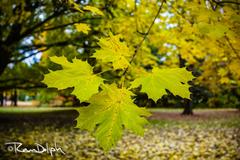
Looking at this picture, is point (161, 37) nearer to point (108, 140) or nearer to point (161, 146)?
point (161, 146)

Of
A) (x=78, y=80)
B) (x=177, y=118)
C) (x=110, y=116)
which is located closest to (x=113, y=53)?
(x=78, y=80)

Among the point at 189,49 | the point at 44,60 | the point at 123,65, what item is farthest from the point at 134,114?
the point at 44,60

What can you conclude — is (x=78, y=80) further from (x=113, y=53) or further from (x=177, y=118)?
(x=177, y=118)

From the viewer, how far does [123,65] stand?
1474 mm

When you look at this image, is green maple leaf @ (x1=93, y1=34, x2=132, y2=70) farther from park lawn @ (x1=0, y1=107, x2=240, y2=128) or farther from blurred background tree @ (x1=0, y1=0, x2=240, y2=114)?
park lawn @ (x1=0, y1=107, x2=240, y2=128)

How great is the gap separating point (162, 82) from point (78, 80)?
33cm

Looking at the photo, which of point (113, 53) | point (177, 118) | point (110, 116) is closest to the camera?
point (110, 116)

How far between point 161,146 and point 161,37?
288 cm

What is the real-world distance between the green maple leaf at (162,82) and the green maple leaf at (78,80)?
0.53ft

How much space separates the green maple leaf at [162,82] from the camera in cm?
124

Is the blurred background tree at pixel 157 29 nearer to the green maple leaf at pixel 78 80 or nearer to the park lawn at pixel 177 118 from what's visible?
the green maple leaf at pixel 78 80

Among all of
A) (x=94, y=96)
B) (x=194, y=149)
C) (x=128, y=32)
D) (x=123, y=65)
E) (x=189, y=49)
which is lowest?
(x=194, y=149)

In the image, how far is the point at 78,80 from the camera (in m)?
1.28

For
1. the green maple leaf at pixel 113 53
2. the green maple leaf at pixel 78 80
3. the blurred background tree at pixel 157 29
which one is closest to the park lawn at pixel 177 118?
the blurred background tree at pixel 157 29
